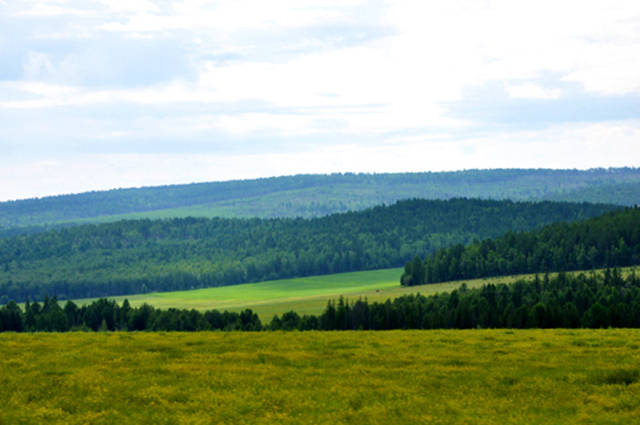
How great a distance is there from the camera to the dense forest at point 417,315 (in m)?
89.4

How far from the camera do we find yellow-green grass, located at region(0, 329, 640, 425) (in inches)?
1192

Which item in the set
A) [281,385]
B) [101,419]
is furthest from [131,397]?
[281,385]

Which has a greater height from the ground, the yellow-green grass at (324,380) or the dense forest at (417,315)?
the yellow-green grass at (324,380)

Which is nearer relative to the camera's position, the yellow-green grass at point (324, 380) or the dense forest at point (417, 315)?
the yellow-green grass at point (324, 380)

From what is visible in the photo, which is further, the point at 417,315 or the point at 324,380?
the point at 417,315

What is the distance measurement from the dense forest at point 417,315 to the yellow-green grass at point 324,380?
1507 inches

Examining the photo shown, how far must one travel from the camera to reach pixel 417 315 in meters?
103

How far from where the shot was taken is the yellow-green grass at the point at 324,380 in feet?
99.3

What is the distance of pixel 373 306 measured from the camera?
350 ft

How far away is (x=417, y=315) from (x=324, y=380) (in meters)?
67.7

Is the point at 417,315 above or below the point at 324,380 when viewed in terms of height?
below

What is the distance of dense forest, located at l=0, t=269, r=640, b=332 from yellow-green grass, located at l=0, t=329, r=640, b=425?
126 ft

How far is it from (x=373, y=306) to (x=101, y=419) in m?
78.4

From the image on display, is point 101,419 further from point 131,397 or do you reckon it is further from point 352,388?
point 352,388
